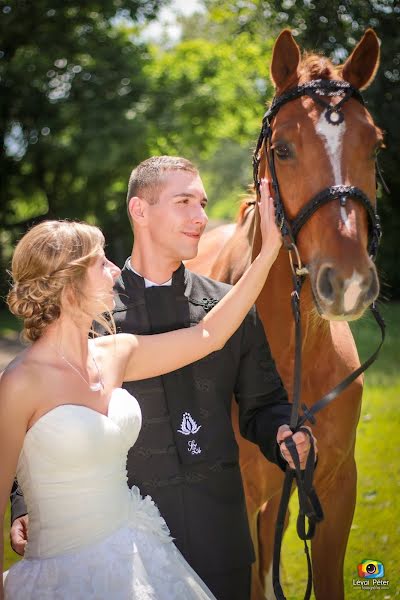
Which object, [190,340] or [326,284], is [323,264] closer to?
[326,284]

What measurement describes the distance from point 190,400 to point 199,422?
0.10 m

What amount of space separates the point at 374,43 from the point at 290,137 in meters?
0.65

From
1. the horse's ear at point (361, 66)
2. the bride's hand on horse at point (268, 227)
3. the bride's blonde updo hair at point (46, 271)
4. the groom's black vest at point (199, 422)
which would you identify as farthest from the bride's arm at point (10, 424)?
the horse's ear at point (361, 66)

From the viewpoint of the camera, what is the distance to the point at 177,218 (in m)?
2.76

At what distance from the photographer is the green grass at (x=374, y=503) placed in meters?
4.70

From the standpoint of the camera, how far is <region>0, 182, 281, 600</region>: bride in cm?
213

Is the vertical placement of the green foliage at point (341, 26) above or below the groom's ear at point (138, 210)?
above

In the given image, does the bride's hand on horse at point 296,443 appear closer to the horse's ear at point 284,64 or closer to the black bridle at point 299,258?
the black bridle at point 299,258

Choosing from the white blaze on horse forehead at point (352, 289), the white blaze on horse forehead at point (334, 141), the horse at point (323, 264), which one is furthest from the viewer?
the white blaze on horse forehead at point (334, 141)

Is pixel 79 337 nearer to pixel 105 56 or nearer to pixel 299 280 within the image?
pixel 299 280

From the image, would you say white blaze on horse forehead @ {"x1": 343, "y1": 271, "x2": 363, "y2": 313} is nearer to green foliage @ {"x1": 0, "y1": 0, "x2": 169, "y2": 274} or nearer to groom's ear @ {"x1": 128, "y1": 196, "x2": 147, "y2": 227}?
groom's ear @ {"x1": 128, "y1": 196, "x2": 147, "y2": 227}

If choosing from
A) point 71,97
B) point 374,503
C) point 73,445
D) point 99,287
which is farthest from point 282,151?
point 71,97

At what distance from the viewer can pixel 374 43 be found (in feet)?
9.96

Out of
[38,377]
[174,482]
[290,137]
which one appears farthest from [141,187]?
[174,482]
